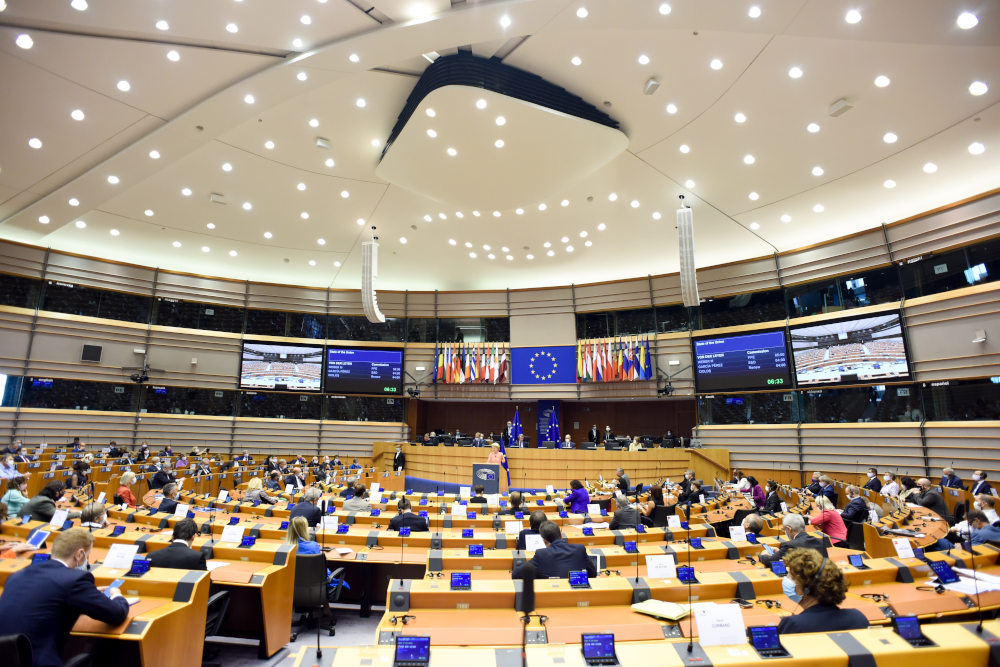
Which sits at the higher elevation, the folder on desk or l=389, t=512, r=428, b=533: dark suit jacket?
l=389, t=512, r=428, b=533: dark suit jacket

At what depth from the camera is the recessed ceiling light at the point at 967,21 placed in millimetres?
6473

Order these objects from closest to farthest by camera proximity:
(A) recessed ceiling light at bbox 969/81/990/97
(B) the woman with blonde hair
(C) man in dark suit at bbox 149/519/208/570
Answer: (C) man in dark suit at bbox 149/519/208/570 < (B) the woman with blonde hair < (A) recessed ceiling light at bbox 969/81/990/97

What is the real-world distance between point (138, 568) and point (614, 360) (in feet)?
50.3

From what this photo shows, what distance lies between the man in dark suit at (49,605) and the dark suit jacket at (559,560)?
9.69ft

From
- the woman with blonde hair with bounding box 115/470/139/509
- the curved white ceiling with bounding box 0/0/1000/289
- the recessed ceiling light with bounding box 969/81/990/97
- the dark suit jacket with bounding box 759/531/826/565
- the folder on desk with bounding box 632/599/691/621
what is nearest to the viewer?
the folder on desk with bounding box 632/599/691/621

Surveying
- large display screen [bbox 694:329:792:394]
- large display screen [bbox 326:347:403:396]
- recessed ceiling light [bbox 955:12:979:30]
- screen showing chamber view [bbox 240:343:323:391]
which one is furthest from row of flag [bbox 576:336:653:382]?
recessed ceiling light [bbox 955:12:979:30]

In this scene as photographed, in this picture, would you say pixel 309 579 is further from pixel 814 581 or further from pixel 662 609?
pixel 814 581

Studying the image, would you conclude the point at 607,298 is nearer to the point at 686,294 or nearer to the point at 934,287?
the point at 686,294

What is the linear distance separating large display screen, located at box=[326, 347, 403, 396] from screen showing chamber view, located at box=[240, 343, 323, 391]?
508mm

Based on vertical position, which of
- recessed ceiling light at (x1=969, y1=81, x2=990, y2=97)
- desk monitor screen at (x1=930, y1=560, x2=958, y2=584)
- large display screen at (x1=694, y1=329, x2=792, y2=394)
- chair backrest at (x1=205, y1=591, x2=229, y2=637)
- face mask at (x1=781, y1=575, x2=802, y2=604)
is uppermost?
recessed ceiling light at (x1=969, y1=81, x2=990, y2=97)

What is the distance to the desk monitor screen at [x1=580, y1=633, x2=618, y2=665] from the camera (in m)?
2.62

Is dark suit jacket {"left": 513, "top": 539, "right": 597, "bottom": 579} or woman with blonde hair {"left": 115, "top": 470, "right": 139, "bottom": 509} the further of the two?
woman with blonde hair {"left": 115, "top": 470, "right": 139, "bottom": 509}

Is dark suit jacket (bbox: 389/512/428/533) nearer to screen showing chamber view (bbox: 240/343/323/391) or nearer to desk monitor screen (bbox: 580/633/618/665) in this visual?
Answer: desk monitor screen (bbox: 580/633/618/665)

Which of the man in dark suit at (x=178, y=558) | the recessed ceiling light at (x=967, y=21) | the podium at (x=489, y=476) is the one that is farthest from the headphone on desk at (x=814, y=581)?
the podium at (x=489, y=476)
